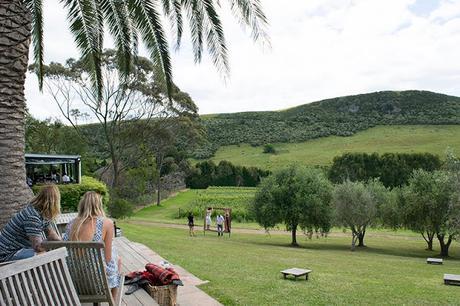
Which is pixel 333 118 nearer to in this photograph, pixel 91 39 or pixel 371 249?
A: pixel 371 249

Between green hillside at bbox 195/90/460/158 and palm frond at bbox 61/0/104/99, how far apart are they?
88747mm

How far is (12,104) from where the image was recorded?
596 cm

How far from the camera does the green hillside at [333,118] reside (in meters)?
111

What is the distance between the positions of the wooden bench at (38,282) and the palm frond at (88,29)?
5683 millimetres

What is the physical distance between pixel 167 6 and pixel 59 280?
21.7 ft

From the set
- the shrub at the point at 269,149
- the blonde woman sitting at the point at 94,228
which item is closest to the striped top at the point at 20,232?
the blonde woman sitting at the point at 94,228

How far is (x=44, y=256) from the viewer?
2824mm

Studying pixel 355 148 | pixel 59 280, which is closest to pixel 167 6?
pixel 59 280

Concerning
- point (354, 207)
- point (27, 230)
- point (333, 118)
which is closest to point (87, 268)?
point (27, 230)

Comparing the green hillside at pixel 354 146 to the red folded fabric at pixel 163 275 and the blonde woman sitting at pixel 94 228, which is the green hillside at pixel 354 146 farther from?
the blonde woman sitting at pixel 94 228

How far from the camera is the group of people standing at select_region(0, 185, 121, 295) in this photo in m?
4.43

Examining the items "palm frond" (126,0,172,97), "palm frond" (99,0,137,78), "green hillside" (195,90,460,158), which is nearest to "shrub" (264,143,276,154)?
"green hillside" (195,90,460,158)

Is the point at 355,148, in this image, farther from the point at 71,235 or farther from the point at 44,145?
the point at 71,235

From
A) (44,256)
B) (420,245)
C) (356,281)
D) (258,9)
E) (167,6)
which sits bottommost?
(420,245)
